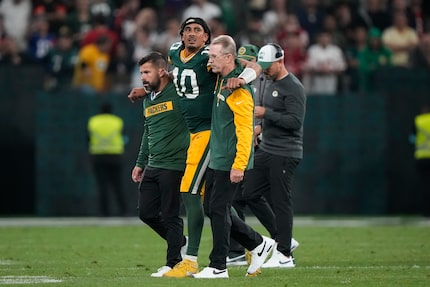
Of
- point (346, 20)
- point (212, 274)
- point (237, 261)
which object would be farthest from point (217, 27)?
point (212, 274)

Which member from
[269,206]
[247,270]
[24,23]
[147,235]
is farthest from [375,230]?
[24,23]

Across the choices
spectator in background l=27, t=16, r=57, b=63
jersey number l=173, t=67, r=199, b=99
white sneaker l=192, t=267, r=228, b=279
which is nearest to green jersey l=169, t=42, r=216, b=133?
jersey number l=173, t=67, r=199, b=99

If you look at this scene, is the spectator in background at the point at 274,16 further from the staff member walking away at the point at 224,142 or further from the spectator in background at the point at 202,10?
the staff member walking away at the point at 224,142

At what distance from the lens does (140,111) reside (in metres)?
21.8

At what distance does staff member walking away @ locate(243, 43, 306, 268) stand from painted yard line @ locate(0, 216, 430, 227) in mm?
6445

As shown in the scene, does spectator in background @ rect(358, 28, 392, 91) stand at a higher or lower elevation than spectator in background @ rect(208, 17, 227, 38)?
lower

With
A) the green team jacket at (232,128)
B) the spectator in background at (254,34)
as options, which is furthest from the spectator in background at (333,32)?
the green team jacket at (232,128)

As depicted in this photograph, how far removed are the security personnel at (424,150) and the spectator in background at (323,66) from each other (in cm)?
171

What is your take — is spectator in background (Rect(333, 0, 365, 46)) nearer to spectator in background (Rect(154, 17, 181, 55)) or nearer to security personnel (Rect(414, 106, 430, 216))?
security personnel (Rect(414, 106, 430, 216))

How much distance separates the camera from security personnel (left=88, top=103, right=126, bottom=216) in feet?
70.4

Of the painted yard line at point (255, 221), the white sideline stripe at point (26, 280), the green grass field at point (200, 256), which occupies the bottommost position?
the painted yard line at point (255, 221)

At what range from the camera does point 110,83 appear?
859 inches

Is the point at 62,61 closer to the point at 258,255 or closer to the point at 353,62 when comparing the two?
the point at 353,62

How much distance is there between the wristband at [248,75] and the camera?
34.9 ft
